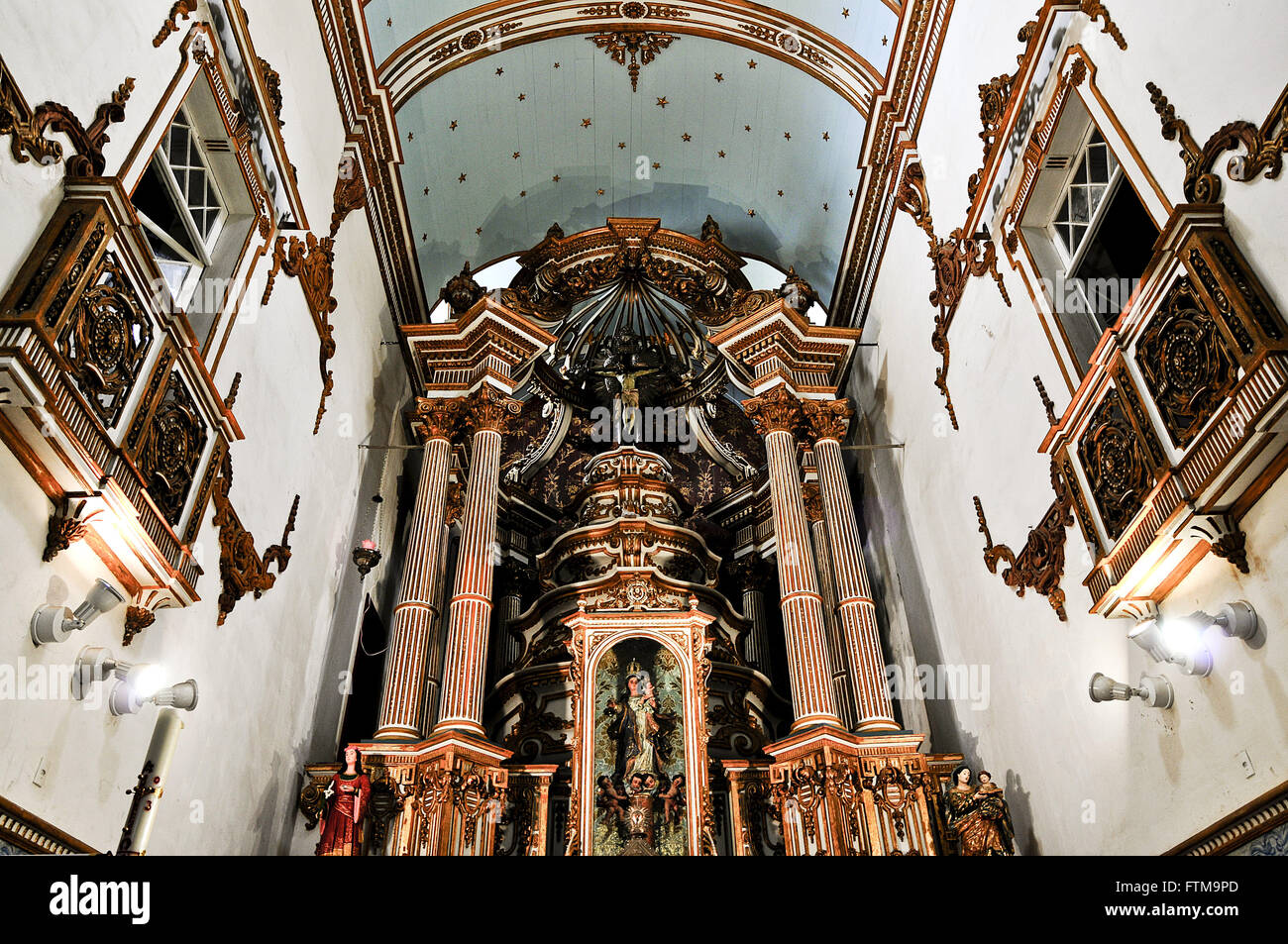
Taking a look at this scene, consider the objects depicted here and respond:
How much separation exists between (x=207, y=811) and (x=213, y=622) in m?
1.28

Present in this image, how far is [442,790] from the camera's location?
8.11 m

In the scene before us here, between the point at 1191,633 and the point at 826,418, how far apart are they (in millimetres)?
6643

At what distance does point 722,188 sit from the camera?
13.8 meters

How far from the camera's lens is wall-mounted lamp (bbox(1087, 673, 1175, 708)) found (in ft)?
18.0

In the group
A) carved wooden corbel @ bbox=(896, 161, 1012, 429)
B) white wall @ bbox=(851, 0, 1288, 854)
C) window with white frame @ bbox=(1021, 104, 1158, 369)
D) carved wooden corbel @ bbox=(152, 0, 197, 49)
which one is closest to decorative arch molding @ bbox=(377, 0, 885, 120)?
carved wooden corbel @ bbox=(896, 161, 1012, 429)

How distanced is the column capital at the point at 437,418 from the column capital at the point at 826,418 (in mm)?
4202

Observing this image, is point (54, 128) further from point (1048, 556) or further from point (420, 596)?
point (1048, 556)

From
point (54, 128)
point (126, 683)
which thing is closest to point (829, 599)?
point (126, 683)

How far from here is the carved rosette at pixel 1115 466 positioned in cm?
564

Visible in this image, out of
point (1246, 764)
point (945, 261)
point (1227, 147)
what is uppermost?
point (945, 261)

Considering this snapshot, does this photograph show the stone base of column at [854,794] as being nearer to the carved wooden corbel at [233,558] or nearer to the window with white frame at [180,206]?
the carved wooden corbel at [233,558]

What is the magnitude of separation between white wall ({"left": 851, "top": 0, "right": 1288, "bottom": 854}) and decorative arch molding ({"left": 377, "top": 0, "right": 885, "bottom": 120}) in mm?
2312

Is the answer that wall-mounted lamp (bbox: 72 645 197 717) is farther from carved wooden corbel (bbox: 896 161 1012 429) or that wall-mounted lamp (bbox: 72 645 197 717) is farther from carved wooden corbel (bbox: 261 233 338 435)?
carved wooden corbel (bbox: 896 161 1012 429)
